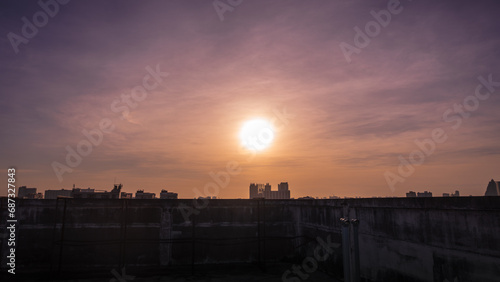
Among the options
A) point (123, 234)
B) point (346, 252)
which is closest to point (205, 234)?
point (123, 234)

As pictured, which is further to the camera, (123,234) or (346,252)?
(123,234)

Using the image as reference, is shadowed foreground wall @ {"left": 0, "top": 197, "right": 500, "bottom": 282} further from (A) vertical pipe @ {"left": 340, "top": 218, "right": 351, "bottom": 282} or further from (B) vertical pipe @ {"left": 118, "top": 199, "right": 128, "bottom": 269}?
(A) vertical pipe @ {"left": 340, "top": 218, "right": 351, "bottom": 282}

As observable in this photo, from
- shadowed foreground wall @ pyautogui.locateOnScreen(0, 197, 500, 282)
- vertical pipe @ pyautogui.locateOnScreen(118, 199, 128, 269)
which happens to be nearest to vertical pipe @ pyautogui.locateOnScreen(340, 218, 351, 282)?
shadowed foreground wall @ pyautogui.locateOnScreen(0, 197, 500, 282)

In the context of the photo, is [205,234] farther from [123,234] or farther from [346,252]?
[346,252]

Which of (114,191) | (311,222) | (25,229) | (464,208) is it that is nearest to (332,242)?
(311,222)

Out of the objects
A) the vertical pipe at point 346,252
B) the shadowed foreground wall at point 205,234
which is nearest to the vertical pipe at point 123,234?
the shadowed foreground wall at point 205,234

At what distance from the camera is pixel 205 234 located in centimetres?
1474

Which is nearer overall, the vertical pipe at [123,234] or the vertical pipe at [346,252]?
the vertical pipe at [346,252]

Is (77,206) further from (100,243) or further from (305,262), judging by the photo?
(305,262)

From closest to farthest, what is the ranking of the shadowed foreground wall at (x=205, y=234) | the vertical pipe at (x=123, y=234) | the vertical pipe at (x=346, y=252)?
the vertical pipe at (x=346, y=252)
the shadowed foreground wall at (x=205, y=234)
the vertical pipe at (x=123, y=234)

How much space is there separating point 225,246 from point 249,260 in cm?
134

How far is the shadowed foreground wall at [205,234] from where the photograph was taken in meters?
9.40

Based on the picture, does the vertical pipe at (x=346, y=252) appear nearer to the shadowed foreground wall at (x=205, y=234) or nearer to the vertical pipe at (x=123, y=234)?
the shadowed foreground wall at (x=205, y=234)

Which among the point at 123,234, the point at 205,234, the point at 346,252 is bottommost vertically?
the point at 205,234
